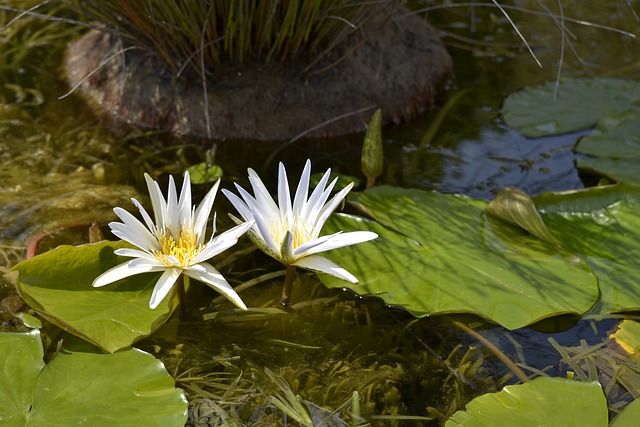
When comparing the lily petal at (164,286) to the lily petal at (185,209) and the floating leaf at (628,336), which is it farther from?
the floating leaf at (628,336)

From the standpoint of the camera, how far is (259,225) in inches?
63.9

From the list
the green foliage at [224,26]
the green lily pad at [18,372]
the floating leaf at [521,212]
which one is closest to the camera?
the green lily pad at [18,372]

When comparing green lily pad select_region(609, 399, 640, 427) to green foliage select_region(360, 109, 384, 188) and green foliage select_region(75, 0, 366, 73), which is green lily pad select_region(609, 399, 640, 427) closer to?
green foliage select_region(360, 109, 384, 188)

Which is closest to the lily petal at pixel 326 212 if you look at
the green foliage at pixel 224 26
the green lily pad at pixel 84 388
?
the green lily pad at pixel 84 388

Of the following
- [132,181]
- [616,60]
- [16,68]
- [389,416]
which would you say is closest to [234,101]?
[132,181]

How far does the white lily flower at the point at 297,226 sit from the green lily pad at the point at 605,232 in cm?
68

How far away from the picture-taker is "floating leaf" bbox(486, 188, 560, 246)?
194 cm

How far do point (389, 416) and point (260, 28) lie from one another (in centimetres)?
148

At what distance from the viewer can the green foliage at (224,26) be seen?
8.04 ft

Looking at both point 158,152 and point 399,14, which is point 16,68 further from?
point 399,14

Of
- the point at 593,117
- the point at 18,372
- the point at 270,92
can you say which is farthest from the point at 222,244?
the point at 593,117

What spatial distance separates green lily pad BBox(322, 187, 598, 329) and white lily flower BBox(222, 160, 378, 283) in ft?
0.71

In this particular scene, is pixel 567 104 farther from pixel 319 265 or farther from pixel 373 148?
pixel 319 265

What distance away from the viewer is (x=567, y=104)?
9.08 feet
